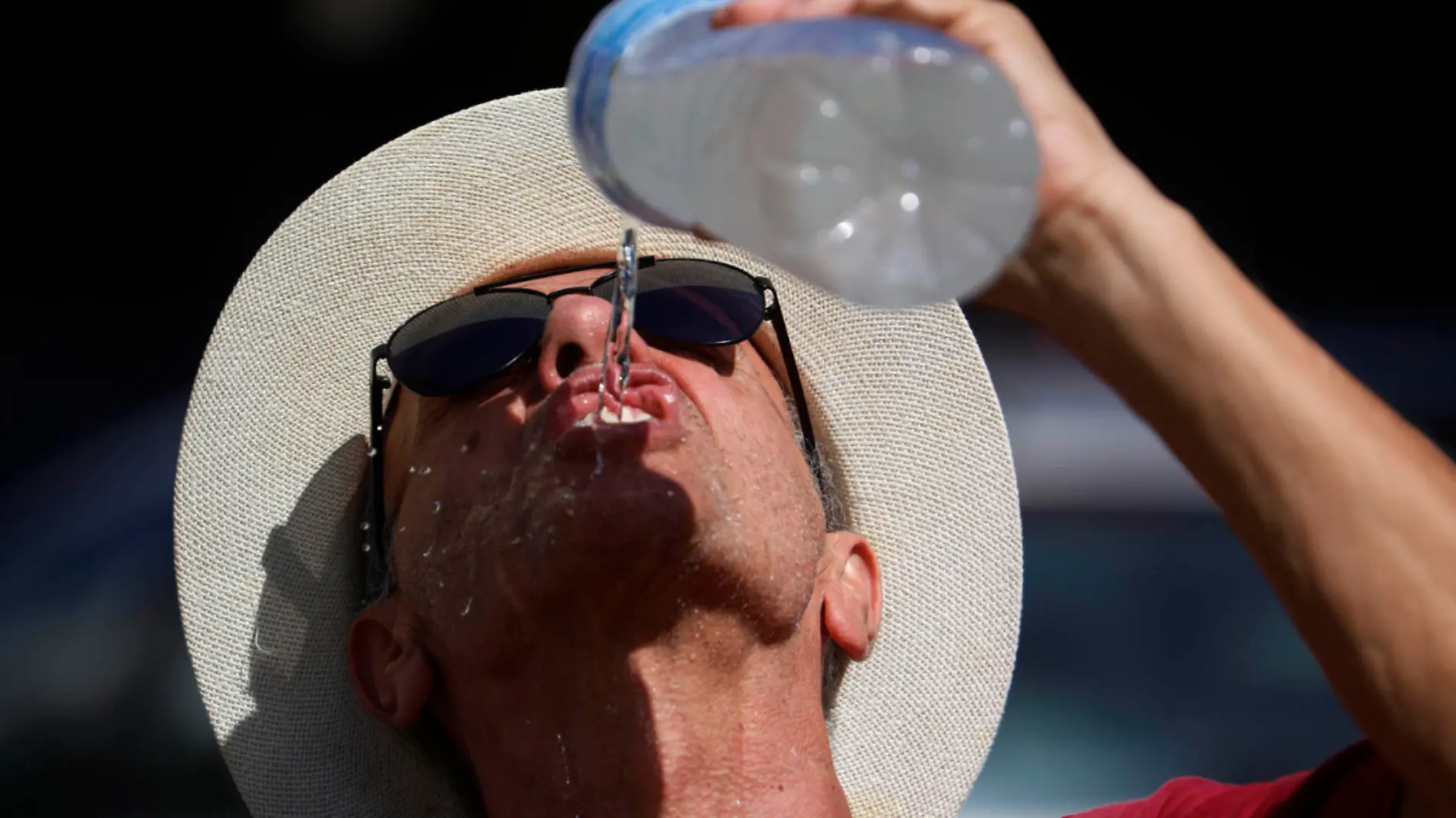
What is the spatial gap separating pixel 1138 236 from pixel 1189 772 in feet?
7.83

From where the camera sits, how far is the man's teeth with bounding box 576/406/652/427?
4.54 feet

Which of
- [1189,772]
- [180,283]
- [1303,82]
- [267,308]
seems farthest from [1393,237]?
[180,283]

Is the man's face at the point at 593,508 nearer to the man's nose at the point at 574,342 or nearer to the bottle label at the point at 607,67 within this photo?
the man's nose at the point at 574,342

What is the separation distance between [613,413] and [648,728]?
388 millimetres

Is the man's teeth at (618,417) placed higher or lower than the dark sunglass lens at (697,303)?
lower

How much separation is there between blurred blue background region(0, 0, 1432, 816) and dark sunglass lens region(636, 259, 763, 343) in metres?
1.33

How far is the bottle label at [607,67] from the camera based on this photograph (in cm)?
104

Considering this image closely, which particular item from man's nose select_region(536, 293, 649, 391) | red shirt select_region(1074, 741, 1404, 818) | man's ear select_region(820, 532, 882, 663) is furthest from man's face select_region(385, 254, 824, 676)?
red shirt select_region(1074, 741, 1404, 818)

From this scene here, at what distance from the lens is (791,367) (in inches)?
70.8

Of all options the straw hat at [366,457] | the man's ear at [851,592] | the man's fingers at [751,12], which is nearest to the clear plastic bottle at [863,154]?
the man's fingers at [751,12]

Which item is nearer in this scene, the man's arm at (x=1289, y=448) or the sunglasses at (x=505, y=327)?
the man's arm at (x=1289, y=448)

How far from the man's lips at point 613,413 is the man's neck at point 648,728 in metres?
0.23

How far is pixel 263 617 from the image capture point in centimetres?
171

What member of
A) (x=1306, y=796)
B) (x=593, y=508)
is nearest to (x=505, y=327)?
(x=593, y=508)
